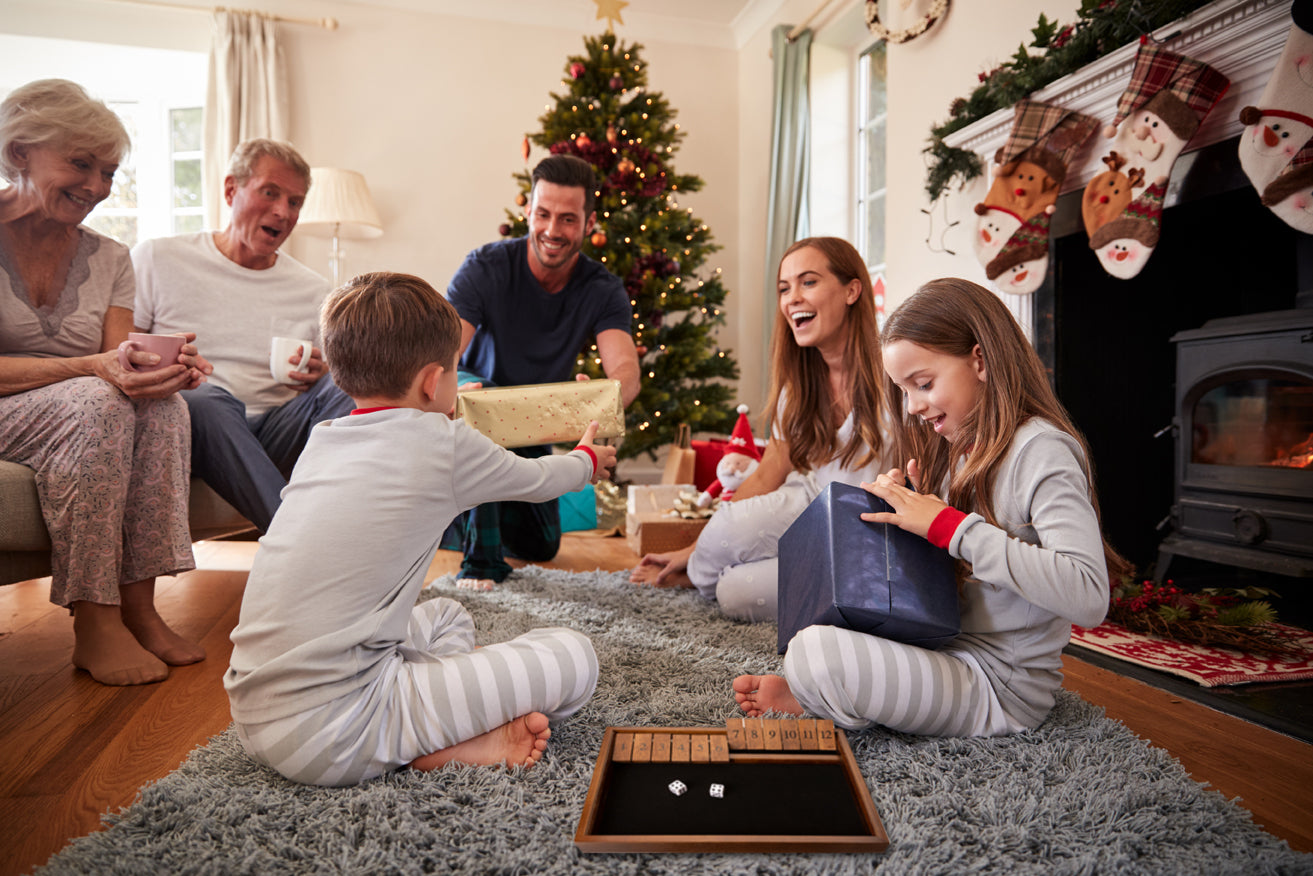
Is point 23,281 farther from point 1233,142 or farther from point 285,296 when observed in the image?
point 1233,142

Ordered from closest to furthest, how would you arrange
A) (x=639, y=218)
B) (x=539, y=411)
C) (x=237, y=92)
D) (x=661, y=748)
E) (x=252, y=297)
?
1. (x=661, y=748)
2. (x=539, y=411)
3. (x=252, y=297)
4. (x=639, y=218)
5. (x=237, y=92)

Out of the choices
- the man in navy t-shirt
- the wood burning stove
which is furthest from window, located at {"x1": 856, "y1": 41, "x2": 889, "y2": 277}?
the wood burning stove

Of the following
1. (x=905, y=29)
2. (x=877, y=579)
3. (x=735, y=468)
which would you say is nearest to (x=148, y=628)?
(x=877, y=579)

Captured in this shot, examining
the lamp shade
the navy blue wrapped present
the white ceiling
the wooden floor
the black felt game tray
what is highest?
the white ceiling

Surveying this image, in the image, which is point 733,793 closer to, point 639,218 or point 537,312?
point 537,312

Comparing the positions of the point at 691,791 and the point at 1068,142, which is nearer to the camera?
the point at 691,791

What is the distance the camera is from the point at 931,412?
4.17 ft

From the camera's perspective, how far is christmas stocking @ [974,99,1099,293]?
221cm

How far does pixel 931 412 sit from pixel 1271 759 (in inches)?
27.2

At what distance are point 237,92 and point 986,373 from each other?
4.34 meters

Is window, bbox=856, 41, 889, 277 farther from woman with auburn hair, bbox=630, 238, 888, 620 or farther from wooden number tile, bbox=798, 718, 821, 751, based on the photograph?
wooden number tile, bbox=798, 718, 821, 751

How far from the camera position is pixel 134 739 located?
1236mm

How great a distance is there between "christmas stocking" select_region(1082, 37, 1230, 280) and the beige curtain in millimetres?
3915

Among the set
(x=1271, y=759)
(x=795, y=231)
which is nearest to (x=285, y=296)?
(x=1271, y=759)
